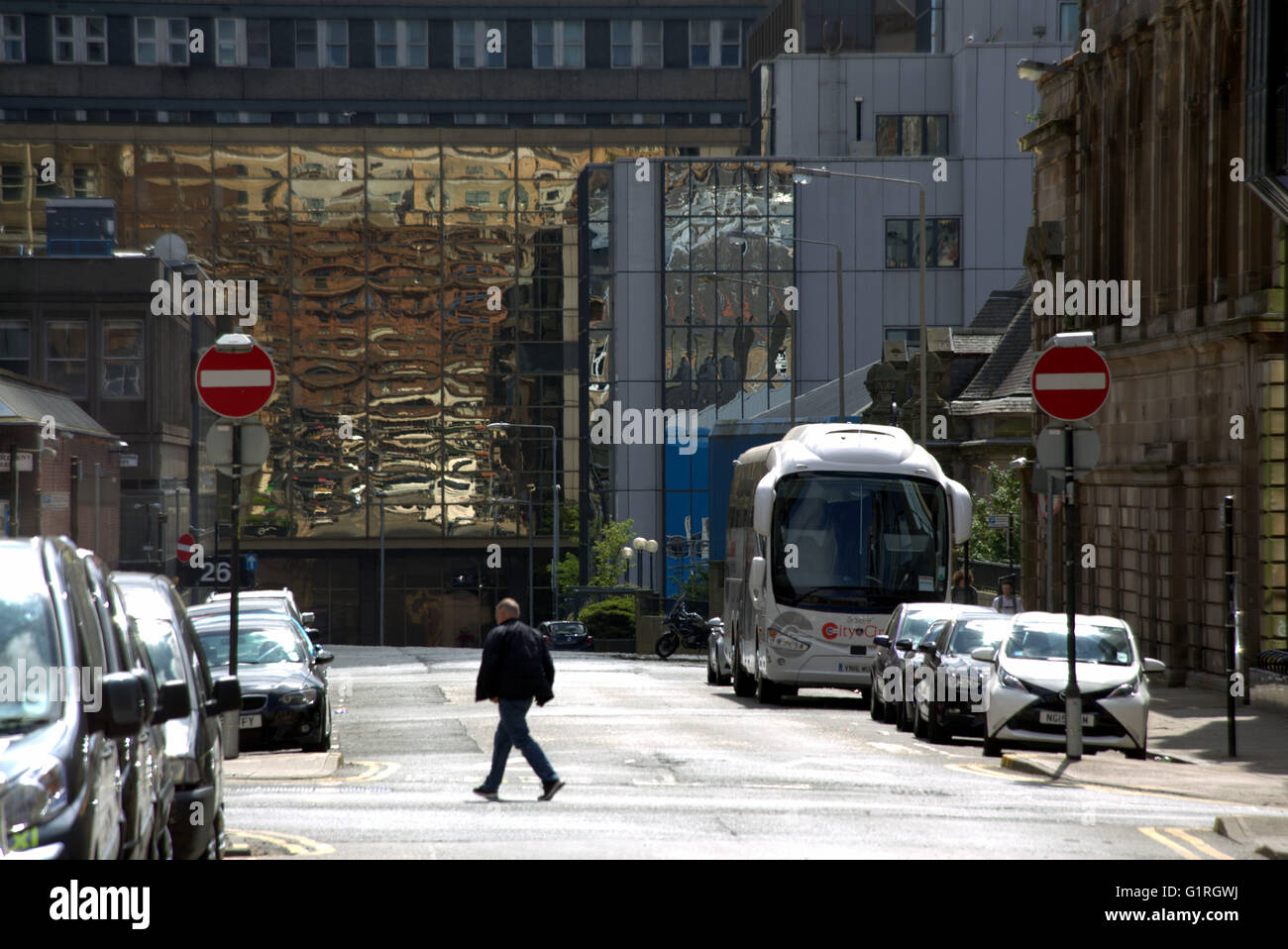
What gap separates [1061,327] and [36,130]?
214 feet

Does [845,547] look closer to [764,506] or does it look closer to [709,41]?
[764,506]

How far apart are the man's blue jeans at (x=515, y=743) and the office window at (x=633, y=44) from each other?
9332 cm

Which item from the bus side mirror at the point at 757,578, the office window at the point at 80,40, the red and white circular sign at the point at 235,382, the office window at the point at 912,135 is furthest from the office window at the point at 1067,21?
the red and white circular sign at the point at 235,382

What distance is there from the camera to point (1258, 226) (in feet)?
92.5

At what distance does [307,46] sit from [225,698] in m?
95.5

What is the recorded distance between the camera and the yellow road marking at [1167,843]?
11062 millimetres

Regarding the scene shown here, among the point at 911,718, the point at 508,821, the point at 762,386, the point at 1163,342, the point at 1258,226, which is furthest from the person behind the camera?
the point at 762,386

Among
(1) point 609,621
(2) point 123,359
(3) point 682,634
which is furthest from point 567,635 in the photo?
(2) point 123,359

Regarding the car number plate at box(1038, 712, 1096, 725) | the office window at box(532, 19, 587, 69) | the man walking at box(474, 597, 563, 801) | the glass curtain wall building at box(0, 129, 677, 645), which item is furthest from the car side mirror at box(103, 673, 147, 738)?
the office window at box(532, 19, 587, 69)

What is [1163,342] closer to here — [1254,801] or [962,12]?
[1254,801]

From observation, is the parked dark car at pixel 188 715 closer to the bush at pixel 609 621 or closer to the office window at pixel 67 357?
the office window at pixel 67 357

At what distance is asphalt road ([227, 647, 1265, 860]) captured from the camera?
1104 cm

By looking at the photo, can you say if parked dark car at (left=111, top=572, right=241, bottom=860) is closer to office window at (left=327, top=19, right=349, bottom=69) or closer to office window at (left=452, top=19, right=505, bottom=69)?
office window at (left=327, top=19, right=349, bottom=69)
